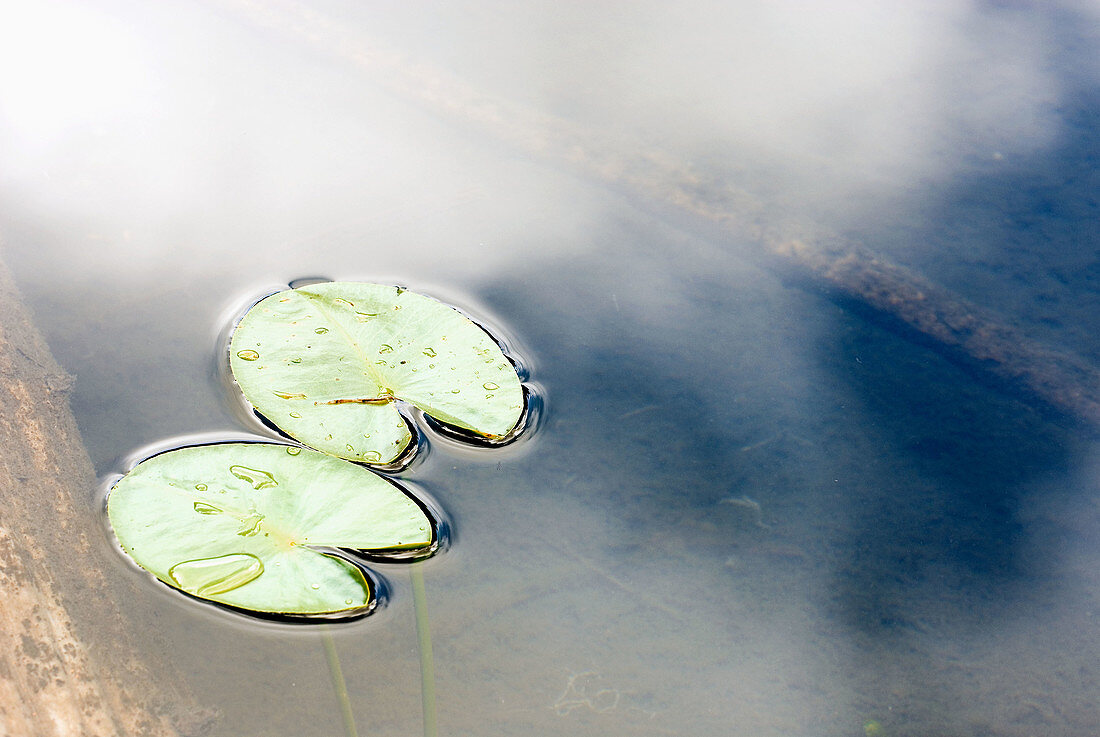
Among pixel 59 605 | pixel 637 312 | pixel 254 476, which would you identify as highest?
pixel 637 312

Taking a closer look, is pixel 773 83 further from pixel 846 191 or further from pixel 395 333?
pixel 395 333

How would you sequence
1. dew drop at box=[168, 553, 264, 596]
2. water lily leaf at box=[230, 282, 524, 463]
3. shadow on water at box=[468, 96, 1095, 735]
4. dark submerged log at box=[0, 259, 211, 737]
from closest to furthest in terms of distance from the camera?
dark submerged log at box=[0, 259, 211, 737]
dew drop at box=[168, 553, 264, 596]
shadow on water at box=[468, 96, 1095, 735]
water lily leaf at box=[230, 282, 524, 463]

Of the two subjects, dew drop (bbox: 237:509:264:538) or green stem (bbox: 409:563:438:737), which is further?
dew drop (bbox: 237:509:264:538)

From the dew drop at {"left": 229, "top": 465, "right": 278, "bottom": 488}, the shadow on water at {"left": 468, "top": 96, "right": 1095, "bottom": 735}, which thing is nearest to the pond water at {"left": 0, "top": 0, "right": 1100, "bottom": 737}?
the shadow on water at {"left": 468, "top": 96, "right": 1095, "bottom": 735}

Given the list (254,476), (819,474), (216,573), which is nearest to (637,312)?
(819,474)

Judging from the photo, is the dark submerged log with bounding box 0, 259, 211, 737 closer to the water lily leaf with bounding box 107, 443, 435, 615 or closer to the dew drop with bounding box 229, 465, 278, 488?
the water lily leaf with bounding box 107, 443, 435, 615

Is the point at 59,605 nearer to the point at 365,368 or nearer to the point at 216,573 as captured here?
the point at 216,573

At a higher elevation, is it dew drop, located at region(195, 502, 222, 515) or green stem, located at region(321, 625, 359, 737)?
dew drop, located at region(195, 502, 222, 515)
